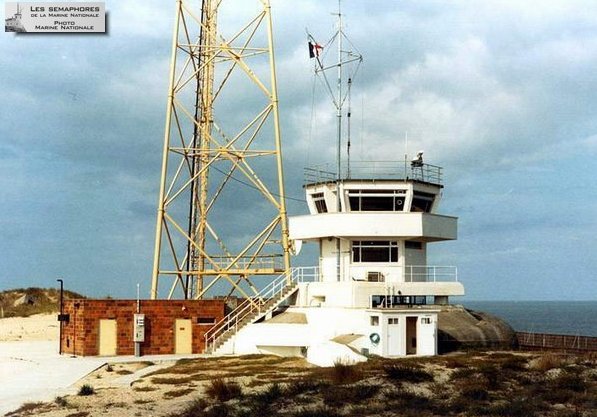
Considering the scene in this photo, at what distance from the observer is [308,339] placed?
3594 cm

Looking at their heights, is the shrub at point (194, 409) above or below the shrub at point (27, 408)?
above

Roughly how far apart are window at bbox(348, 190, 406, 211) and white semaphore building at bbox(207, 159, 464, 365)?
1.8 inches

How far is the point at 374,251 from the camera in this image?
3772 cm

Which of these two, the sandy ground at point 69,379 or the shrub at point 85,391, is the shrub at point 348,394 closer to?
the sandy ground at point 69,379

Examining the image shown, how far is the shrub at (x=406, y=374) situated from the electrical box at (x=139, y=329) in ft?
47.0

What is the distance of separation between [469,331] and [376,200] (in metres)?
7.17

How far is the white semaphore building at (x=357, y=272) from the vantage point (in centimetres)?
3528

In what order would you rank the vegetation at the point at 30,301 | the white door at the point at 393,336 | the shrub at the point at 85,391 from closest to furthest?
the shrub at the point at 85,391 → the white door at the point at 393,336 → the vegetation at the point at 30,301

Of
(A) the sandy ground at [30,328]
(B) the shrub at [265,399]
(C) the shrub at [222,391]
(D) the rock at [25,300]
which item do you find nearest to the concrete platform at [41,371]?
(C) the shrub at [222,391]

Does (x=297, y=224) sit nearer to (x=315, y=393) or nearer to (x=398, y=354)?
(x=398, y=354)

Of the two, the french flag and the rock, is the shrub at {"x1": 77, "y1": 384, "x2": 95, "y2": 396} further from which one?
the rock

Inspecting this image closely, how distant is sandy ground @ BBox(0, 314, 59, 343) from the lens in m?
50.1

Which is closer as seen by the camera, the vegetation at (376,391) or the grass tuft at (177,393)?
the vegetation at (376,391)

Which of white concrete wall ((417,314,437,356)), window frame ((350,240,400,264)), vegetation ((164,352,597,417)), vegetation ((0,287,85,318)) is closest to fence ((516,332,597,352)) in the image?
white concrete wall ((417,314,437,356))
